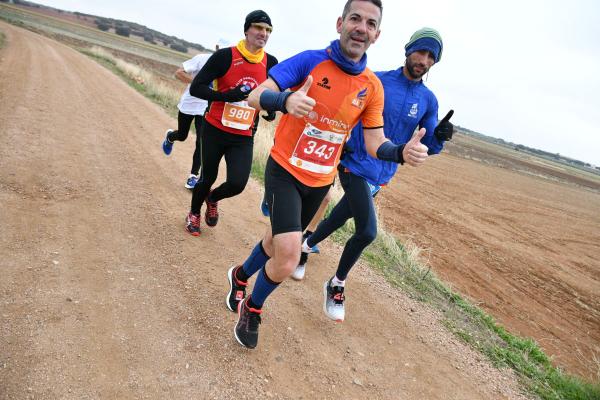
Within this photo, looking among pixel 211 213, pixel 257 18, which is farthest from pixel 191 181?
pixel 257 18

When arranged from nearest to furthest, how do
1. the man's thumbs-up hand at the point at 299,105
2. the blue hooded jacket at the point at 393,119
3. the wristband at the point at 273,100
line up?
1. the man's thumbs-up hand at the point at 299,105
2. the wristband at the point at 273,100
3. the blue hooded jacket at the point at 393,119

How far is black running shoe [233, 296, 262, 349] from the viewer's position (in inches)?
113

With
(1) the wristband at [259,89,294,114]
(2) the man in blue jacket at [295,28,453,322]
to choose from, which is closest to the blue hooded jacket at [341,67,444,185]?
(2) the man in blue jacket at [295,28,453,322]

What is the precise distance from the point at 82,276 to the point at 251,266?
143 cm

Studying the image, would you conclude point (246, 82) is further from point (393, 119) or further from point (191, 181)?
point (191, 181)

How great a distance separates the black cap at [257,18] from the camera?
4051mm

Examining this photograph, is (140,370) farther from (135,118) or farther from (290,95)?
(135,118)

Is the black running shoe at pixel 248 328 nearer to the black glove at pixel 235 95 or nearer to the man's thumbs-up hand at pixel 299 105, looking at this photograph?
the man's thumbs-up hand at pixel 299 105

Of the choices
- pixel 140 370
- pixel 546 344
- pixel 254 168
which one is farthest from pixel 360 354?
pixel 254 168

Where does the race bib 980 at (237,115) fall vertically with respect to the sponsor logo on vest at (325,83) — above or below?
below

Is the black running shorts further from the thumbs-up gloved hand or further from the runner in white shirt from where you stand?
the runner in white shirt

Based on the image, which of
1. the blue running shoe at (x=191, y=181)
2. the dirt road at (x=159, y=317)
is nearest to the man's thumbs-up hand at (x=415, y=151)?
the dirt road at (x=159, y=317)

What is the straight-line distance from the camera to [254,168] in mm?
8773

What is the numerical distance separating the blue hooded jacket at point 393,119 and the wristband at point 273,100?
1331mm
